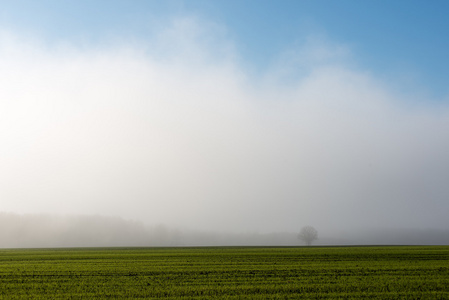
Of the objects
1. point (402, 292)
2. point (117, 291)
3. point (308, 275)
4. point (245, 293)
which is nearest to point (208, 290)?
point (245, 293)

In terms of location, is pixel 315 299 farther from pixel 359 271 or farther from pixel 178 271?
pixel 178 271

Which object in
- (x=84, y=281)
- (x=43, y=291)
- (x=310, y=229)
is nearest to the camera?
(x=43, y=291)

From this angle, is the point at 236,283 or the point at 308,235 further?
the point at 308,235

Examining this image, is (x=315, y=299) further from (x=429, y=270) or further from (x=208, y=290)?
(x=429, y=270)

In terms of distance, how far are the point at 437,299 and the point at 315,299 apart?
605 centimetres

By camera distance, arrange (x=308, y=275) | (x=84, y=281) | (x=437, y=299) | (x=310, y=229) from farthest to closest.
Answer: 1. (x=310, y=229)
2. (x=308, y=275)
3. (x=84, y=281)
4. (x=437, y=299)

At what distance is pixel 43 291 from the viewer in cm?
2028

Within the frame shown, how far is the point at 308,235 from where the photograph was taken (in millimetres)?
123812

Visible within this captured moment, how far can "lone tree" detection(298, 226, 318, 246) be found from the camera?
123m

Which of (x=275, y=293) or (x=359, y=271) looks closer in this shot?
(x=275, y=293)

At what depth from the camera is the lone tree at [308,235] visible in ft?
405

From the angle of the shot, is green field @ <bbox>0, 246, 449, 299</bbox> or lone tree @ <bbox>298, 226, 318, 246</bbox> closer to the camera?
green field @ <bbox>0, 246, 449, 299</bbox>

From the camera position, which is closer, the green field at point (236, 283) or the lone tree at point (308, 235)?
the green field at point (236, 283)

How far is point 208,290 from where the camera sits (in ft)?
64.8
